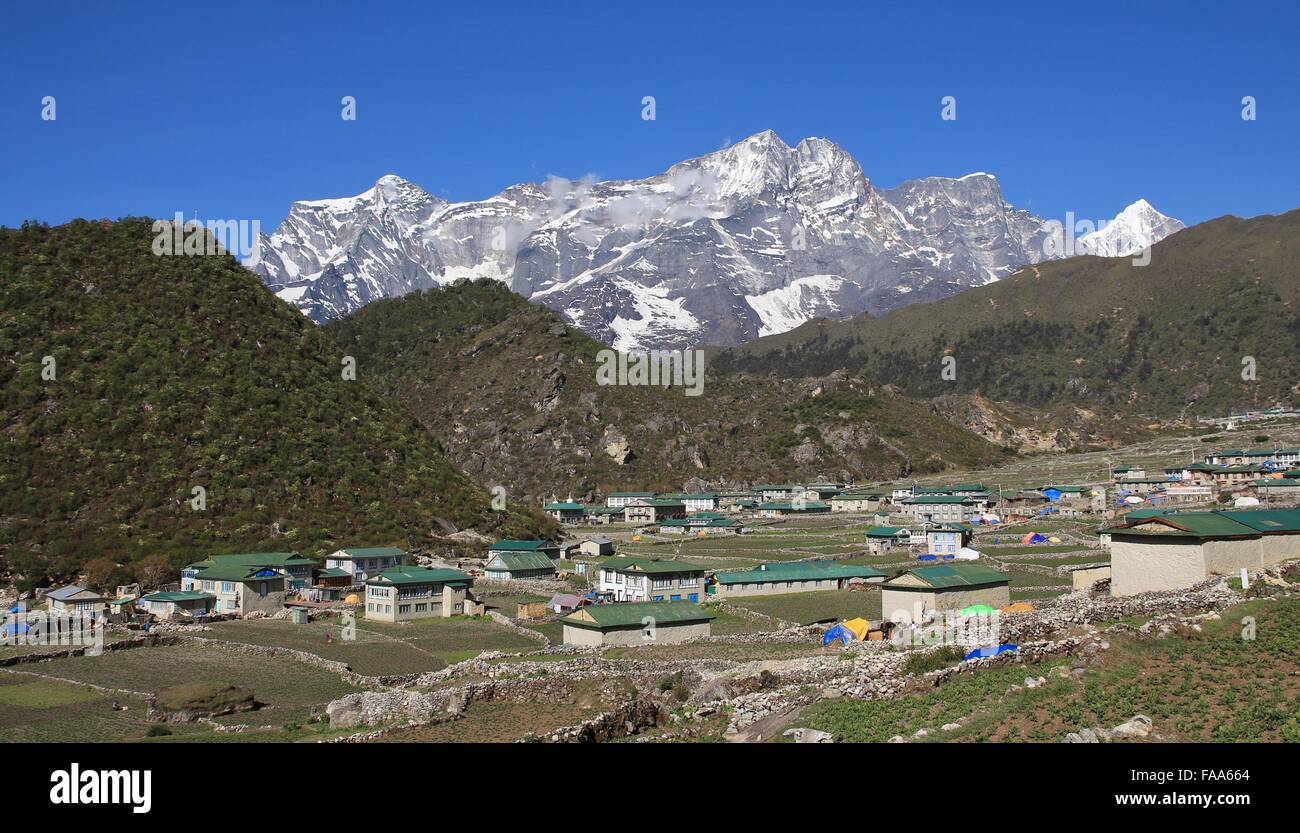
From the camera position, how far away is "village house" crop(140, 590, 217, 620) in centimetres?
5712

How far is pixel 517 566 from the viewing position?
73.7m

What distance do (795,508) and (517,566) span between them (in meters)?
57.7

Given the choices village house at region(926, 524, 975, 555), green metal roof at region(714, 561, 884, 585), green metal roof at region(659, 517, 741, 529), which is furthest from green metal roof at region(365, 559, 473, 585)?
green metal roof at region(659, 517, 741, 529)

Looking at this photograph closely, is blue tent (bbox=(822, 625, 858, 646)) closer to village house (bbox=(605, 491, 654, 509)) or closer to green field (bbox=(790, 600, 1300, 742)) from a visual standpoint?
green field (bbox=(790, 600, 1300, 742))

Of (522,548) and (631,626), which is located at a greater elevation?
(522,548)

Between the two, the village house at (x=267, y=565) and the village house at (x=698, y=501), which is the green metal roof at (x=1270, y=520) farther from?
the village house at (x=698, y=501)

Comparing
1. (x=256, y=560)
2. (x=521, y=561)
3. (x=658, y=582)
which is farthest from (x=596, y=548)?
(x=256, y=560)

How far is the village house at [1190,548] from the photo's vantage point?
37750 millimetres

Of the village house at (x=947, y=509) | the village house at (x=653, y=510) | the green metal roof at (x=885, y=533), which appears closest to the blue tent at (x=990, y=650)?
the green metal roof at (x=885, y=533)

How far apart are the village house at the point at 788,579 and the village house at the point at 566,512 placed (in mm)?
62434

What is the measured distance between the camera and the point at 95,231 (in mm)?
106312

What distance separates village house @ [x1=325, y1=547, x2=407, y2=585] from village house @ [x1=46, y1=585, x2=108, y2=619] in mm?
15465

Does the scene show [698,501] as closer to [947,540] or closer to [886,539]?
[886,539]

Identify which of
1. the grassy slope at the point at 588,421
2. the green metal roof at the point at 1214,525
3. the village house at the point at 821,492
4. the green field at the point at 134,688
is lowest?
the green field at the point at 134,688
